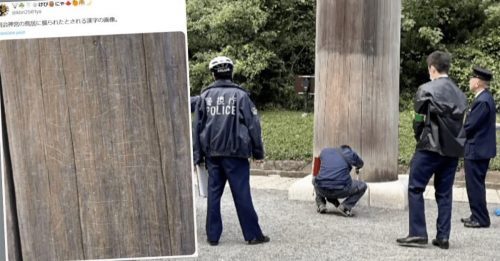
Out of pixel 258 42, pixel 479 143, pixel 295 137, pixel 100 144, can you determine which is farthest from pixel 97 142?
pixel 258 42

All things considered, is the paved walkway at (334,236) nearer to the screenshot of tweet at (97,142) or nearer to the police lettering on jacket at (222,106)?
the police lettering on jacket at (222,106)

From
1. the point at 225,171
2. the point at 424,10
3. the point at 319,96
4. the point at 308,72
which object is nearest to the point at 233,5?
the point at 308,72

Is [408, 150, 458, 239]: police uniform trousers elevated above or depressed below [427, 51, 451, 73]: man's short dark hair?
below

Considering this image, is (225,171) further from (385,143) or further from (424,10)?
(424,10)

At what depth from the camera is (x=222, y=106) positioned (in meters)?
5.24

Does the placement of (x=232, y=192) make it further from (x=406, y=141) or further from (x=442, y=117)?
(x=406, y=141)

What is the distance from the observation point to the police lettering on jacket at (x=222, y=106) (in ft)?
17.2

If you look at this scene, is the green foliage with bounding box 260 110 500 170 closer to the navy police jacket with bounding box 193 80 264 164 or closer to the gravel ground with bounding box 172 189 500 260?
the gravel ground with bounding box 172 189 500 260

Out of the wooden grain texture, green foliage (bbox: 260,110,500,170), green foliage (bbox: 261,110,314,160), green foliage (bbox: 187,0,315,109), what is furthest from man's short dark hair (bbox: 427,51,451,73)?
green foliage (bbox: 187,0,315,109)

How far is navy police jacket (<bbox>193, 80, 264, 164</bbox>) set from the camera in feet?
17.1

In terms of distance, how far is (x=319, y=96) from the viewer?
24.5 feet

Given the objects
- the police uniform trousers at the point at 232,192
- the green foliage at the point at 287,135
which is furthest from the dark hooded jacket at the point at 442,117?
the green foliage at the point at 287,135

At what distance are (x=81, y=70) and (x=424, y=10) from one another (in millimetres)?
15026

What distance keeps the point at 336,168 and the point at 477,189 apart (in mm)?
1361
